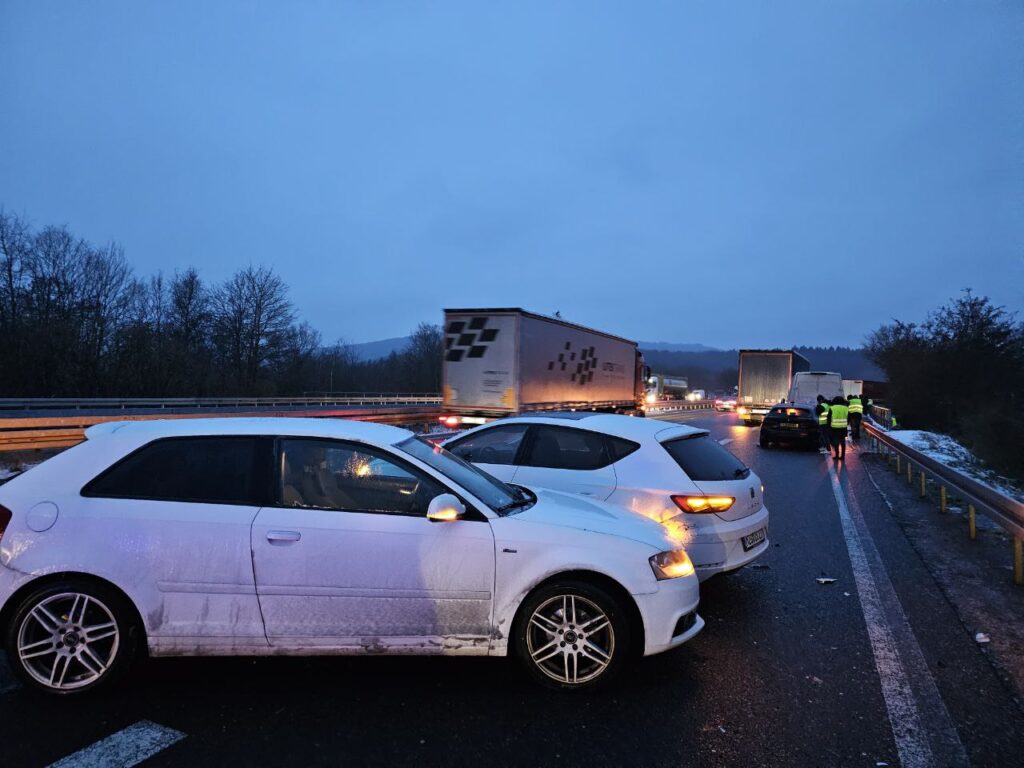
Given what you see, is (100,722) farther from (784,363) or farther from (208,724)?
(784,363)

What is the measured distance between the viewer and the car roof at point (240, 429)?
12.9 ft

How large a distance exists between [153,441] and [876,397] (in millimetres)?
56997

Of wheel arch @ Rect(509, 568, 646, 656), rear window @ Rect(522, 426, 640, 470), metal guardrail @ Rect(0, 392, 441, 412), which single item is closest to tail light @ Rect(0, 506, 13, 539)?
wheel arch @ Rect(509, 568, 646, 656)

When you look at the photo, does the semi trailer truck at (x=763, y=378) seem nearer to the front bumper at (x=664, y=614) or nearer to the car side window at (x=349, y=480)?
the front bumper at (x=664, y=614)

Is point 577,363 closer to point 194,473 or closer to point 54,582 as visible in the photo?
point 194,473

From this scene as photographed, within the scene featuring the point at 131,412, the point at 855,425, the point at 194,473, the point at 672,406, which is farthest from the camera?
the point at 672,406

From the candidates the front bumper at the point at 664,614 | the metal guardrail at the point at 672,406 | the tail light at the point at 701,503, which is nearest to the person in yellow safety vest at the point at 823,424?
the tail light at the point at 701,503

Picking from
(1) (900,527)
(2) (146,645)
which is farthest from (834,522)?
(2) (146,645)

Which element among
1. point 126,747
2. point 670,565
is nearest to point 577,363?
point 670,565

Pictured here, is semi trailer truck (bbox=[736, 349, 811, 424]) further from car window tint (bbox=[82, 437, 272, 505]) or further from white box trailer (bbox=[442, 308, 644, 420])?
car window tint (bbox=[82, 437, 272, 505])

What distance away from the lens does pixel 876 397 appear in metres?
51.5

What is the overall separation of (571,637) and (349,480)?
5.20ft

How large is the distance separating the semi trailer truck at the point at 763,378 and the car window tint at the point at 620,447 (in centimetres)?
2590

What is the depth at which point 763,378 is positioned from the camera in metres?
30.0
